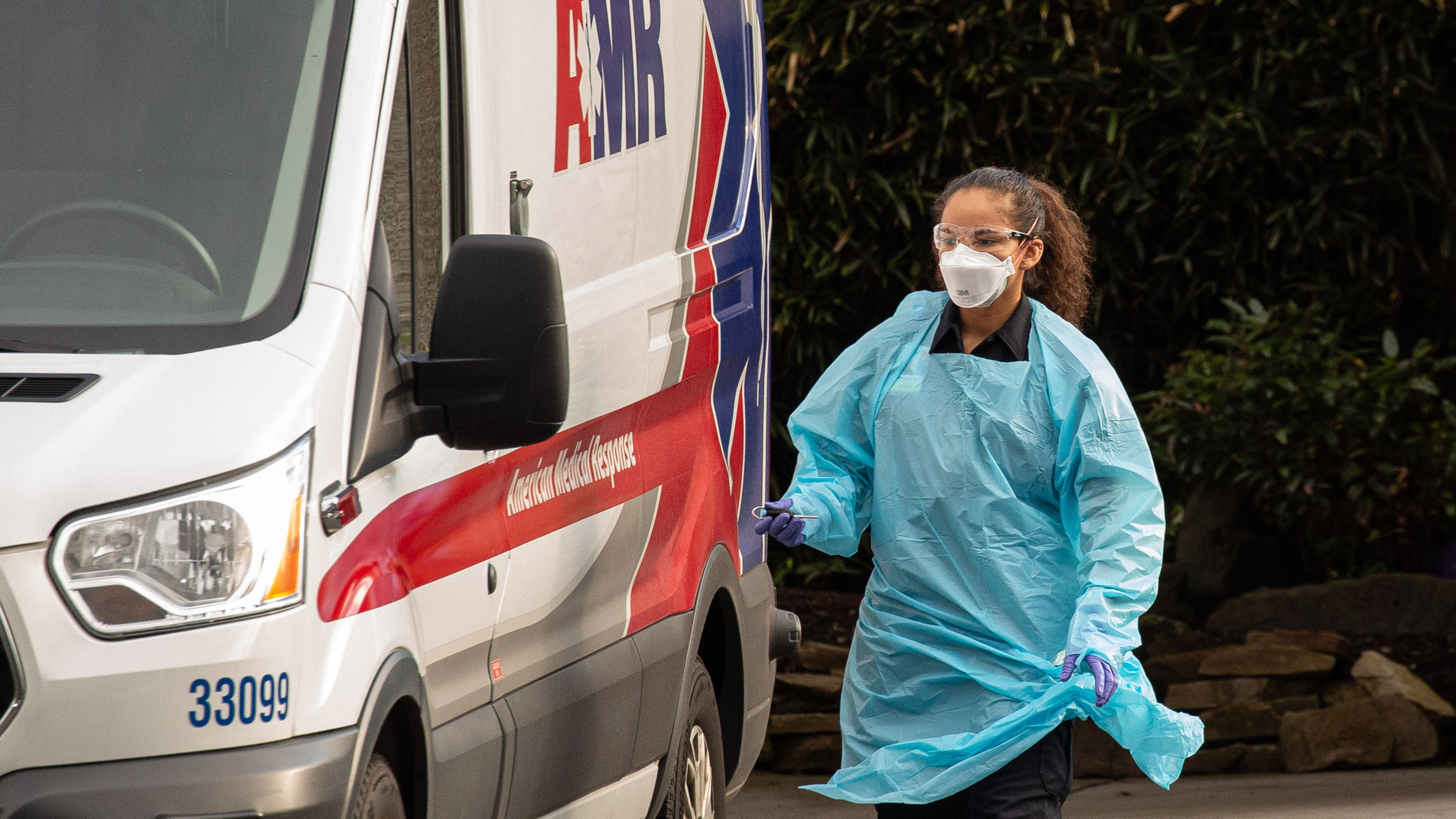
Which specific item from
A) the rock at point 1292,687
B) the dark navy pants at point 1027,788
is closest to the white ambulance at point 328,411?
the dark navy pants at point 1027,788

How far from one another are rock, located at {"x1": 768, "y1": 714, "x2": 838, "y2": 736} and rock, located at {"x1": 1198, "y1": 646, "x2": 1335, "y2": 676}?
5.30ft

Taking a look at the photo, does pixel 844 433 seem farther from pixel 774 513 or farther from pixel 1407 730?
pixel 1407 730

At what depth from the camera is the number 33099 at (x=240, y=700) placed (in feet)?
8.64

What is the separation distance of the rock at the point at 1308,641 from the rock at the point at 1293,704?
0.28m

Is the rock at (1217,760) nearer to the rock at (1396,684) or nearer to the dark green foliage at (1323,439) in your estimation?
the rock at (1396,684)

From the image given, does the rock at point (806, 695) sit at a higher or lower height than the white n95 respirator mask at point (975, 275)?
lower

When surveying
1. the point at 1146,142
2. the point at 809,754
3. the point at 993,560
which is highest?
the point at 1146,142

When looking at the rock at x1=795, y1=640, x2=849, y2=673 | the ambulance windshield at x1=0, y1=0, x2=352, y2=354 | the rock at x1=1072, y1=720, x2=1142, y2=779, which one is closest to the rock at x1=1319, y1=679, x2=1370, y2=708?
the rock at x1=1072, y1=720, x2=1142, y2=779

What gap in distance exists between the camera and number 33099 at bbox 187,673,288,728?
2.63 meters

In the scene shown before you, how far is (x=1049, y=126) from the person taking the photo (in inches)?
391

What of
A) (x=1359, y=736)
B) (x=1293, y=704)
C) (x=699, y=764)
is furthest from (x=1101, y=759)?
(x=699, y=764)

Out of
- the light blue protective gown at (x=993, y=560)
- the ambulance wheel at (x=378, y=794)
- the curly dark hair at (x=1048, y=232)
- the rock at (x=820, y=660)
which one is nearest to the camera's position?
the ambulance wheel at (x=378, y=794)

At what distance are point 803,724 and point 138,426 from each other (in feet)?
17.6

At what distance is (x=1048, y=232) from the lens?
418 cm
